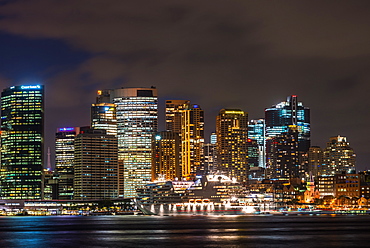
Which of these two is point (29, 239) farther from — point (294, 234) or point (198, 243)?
point (294, 234)


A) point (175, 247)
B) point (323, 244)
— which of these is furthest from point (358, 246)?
point (175, 247)

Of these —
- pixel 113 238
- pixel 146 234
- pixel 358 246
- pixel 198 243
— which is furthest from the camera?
pixel 146 234

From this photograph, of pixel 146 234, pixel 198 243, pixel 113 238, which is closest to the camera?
pixel 198 243

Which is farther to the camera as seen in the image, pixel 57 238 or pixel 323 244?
pixel 57 238

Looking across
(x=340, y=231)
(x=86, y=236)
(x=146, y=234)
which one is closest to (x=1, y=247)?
(x=86, y=236)

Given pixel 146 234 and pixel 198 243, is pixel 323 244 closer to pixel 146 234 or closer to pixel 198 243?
pixel 198 243

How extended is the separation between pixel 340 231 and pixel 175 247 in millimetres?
50443

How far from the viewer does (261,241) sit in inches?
4894

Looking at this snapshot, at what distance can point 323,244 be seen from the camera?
380 ft

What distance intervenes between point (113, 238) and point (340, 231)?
47.8 meters

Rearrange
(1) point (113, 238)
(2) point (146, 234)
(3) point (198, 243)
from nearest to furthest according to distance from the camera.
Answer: (3) point (198, 243) → (1) point (113, 238) → (2) point (146, 234)

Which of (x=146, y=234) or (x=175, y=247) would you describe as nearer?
(x=175, y=247)

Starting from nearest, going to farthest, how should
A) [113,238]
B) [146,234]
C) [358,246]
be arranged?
[358,246], [113,238], [146,234]

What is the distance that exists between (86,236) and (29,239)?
11789 mm
